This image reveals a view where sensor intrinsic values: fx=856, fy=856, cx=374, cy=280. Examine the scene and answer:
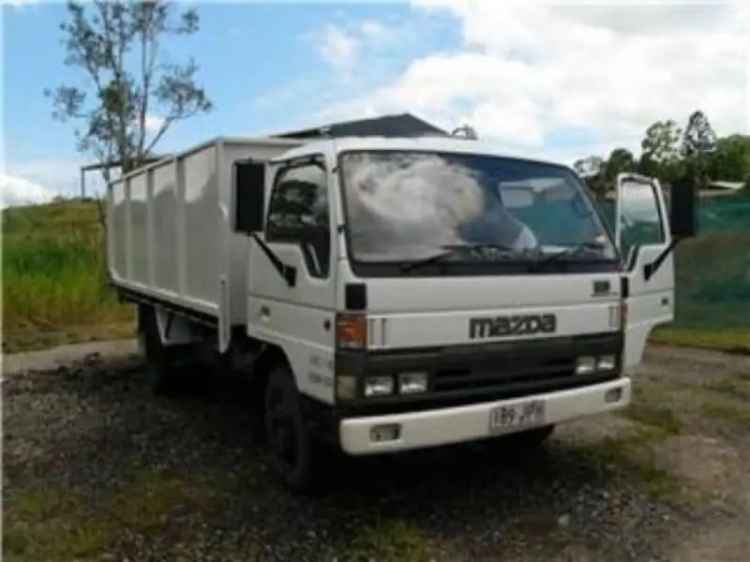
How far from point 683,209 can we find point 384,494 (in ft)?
8.94

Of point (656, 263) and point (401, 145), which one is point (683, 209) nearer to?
point (656, 263)

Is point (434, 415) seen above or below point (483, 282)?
below

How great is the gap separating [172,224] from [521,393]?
3757mm

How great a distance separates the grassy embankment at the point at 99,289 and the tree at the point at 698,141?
40.9 m

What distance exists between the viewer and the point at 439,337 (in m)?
4.64

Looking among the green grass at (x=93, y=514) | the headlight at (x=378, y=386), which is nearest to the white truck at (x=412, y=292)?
the headlight at (x=378, y=386)

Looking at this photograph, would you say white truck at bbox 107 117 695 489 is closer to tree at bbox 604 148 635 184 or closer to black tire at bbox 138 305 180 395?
black tire at bbox 138 305 180 395

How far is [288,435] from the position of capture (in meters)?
5.48

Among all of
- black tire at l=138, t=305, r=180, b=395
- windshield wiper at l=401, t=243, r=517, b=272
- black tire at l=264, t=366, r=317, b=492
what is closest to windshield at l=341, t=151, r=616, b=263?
windshield wiper at l=401, t=243, r=517, b=272

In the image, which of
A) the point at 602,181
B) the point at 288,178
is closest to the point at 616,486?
the point at 288,178

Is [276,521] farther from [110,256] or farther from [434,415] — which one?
[110,256]

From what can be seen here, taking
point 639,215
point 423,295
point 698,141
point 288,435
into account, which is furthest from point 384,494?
point 698,141

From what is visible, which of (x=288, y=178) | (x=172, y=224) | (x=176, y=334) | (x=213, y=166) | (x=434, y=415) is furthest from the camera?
(x=176, y=334)

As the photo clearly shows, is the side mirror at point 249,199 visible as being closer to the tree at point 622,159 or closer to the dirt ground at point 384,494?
the dirt ground at point 384,494
